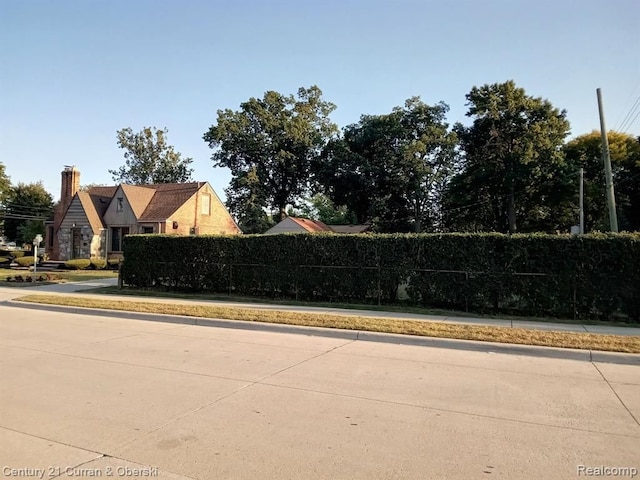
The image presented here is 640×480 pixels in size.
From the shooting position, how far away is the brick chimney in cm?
4056

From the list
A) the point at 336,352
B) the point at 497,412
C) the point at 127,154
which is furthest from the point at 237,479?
the point at 127,154

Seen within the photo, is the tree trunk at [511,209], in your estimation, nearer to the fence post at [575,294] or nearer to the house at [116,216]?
the house at [116,216]

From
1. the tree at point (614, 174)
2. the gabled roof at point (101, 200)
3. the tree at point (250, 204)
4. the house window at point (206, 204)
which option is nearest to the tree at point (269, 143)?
the tree at point (250, 204)

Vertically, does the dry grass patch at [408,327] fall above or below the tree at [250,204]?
below

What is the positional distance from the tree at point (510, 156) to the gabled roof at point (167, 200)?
25.4m

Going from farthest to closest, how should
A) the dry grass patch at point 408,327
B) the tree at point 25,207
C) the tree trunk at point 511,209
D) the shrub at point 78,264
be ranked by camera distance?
the tree at point 25,207 < the tree trunk at point 511,209 < the shrub at point 78,264 < the dry grass patch at point 408,327

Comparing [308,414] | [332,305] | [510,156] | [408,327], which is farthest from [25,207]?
[308,414]

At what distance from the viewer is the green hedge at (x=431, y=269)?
1243cm

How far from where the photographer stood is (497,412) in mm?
5301

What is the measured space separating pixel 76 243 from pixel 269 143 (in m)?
21.3

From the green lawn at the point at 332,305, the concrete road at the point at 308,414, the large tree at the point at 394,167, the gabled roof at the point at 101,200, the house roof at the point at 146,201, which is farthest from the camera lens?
the large tree at the point at 394,167

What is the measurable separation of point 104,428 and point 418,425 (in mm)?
3120

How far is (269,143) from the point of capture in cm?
5028

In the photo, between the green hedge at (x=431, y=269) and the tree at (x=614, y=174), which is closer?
the green hedge at (x=431, y=269)
